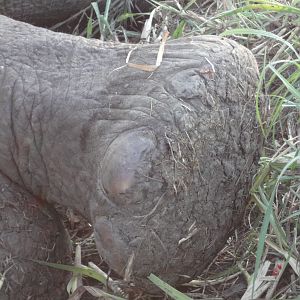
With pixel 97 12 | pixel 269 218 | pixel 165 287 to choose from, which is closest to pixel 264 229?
pixel 269 218

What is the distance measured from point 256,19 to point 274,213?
2.12 ft

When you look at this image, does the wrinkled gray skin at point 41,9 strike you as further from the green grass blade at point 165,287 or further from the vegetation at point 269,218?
the green grass blade at point 165,287

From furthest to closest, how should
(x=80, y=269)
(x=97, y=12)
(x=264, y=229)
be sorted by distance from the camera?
(x=97, y=12), (x=80, y=269), (x=264, y=229)

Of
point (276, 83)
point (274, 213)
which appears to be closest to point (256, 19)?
point (276, 83)

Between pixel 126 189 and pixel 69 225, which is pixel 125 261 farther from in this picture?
pixel 69 225

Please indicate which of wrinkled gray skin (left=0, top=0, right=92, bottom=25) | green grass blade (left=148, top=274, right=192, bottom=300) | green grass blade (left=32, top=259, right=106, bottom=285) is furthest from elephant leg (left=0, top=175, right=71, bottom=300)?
wrinkled gray skin (left=0, top=0, right=92, bottom=25)

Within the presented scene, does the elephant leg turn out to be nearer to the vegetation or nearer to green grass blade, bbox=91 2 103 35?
the vegetation

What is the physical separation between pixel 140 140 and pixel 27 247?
0.34 meters

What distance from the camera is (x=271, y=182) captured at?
1.58 metres

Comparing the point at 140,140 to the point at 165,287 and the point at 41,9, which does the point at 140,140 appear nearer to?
the point at 165,287

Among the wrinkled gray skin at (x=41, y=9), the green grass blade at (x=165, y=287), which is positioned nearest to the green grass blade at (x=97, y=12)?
the wrinkled gray skin at (x=41, y=9)

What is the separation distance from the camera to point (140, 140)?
49.9 inches

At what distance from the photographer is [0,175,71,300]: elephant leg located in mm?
1464

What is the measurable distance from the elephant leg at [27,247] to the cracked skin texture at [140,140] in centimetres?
4
